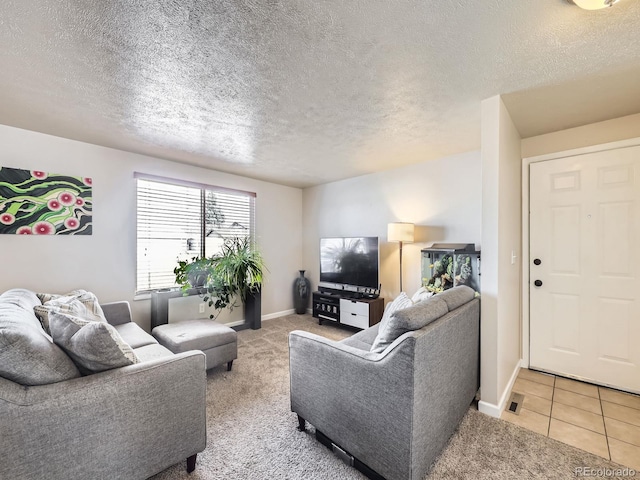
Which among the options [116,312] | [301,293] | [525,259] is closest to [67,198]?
[116,312]

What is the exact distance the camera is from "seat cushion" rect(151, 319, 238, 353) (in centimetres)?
242

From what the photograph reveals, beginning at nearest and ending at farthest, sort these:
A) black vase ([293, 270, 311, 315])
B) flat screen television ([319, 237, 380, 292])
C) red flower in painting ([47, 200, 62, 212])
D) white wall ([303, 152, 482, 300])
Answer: red flower in painting ([47, 200, 62, 212]) < white wall ([303, 152, 482, 300]) < flat screen television ([319, 237, 380, 292]) < black vase ([293, 270, 311, 315])

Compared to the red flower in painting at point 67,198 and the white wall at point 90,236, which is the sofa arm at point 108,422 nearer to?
the white wall at point 90,236

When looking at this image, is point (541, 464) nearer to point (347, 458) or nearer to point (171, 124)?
point (347, 458)

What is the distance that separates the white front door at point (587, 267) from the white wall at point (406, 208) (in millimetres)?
660

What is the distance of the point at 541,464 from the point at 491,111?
2225 millimetres

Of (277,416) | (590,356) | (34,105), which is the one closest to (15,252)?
(34,105)

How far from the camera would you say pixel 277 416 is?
6.54 feet

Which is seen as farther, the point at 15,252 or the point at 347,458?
the point at 15,252

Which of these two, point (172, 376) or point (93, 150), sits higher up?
point (93, 150)

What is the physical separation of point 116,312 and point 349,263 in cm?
282

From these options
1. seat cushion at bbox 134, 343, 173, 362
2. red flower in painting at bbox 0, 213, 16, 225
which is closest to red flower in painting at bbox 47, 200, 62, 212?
red flower in painting at bbox 0, 213, 16, 225

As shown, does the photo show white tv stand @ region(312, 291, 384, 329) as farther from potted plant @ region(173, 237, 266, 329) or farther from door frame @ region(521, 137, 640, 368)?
door frame @ region(521, 137, 640, 368)

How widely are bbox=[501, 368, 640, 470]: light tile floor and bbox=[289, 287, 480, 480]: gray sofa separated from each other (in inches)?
22.2
